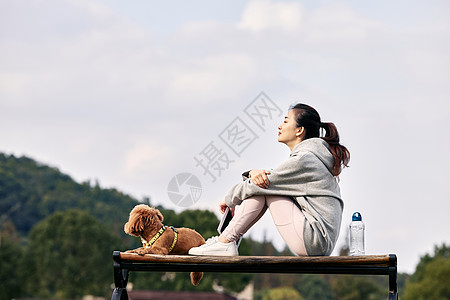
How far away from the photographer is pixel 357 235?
658 centimetres

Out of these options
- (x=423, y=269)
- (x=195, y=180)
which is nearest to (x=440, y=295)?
(x=423, y=269)

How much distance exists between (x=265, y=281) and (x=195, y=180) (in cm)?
10028

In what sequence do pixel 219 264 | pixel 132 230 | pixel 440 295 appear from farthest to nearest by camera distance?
pixel 440 295, pixel 132 230, pixel 219 264

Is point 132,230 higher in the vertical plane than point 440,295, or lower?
lower

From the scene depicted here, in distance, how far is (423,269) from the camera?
75.7 m

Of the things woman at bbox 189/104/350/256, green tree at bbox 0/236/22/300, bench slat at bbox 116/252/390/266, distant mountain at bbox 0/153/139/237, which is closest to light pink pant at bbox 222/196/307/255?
woman at bbox 189/104/350/256

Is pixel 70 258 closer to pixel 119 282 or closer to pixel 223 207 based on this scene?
pixel 223 207

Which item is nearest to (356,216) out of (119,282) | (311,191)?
(311,191)

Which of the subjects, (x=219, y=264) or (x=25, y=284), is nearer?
(x=219, y=264)

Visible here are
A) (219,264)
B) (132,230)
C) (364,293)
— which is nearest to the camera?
(219,264)

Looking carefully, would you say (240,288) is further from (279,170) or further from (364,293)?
(279,170)

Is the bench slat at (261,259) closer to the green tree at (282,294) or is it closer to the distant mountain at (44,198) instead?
the green tree at (282,294)

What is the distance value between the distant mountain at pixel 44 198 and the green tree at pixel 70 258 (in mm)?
31496

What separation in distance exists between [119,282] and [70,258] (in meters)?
67.9
